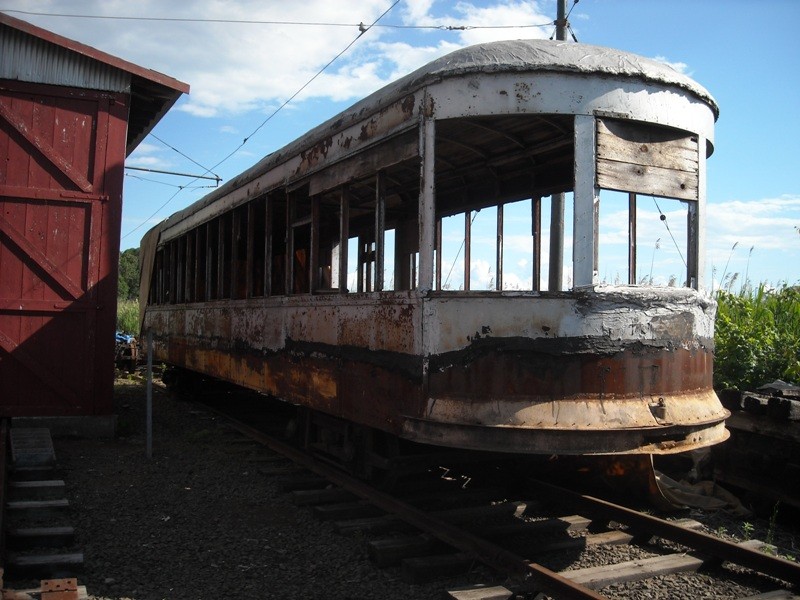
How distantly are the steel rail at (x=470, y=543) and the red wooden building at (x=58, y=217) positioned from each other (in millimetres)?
3574

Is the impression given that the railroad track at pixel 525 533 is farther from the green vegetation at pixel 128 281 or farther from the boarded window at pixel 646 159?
the green vegetation at pixel 128 281

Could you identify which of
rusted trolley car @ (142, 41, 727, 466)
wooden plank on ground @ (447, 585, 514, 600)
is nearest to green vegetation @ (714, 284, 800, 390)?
rusted trolley car @ (142, 41, 727, 466)

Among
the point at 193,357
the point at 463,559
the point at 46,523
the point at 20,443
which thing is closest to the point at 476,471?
the point at 463,559

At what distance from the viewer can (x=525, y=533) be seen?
5.10 meters

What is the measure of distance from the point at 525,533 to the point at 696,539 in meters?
1.09

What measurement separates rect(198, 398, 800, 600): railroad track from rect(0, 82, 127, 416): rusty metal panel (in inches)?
150

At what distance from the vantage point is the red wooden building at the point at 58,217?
8.52 metres

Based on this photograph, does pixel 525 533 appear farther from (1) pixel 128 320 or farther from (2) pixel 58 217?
(1) pixel 128 320

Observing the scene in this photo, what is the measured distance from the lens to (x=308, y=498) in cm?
592

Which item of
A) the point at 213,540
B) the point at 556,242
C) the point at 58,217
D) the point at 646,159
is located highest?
the point at 58,217

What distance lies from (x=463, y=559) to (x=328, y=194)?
3310 millimetres

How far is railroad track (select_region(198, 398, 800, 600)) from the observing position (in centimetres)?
420

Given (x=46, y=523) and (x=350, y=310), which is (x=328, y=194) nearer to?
(x=350, y=310)

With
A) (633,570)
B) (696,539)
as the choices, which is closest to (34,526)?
(633,570)
